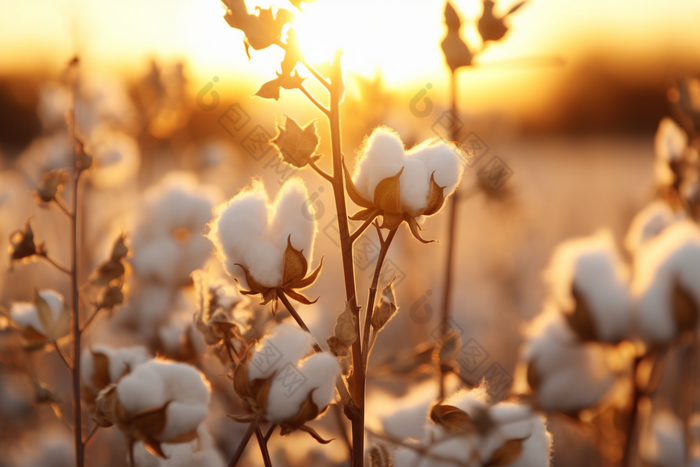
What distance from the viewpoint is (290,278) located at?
0.62m

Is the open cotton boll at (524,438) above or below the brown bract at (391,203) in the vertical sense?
below

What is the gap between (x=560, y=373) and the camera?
121cm

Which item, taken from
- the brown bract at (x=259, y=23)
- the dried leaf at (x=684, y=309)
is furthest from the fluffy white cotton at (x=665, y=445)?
the brown bract at (x=259, y=23)

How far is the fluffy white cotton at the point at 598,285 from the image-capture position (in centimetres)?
113

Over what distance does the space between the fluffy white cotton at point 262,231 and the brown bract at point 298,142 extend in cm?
6

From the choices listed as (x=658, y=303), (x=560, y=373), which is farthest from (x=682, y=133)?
(x=560, y=373)

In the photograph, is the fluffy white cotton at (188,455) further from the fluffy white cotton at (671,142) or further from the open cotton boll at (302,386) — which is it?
the fluffy white cotton at (671,142)

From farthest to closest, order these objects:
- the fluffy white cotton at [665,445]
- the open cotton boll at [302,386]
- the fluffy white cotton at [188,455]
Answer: the fluffy white cotton at [665,445]
the fluffy white cotton at [188,455]
the open cotton boll at [302,386]

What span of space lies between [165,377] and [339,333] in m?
0.22

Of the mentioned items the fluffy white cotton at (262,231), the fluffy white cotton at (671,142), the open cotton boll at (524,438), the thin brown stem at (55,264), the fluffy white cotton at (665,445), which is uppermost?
the fluffy white cotton at (262,231)

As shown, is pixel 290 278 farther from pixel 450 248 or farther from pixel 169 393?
pixel 450 248

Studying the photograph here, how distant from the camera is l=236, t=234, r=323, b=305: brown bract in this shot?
61 cm

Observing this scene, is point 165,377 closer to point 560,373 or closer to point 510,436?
point 510,436

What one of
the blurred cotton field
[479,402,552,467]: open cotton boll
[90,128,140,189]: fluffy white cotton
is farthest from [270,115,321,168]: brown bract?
[90,128,140,189]: fluffy white cotton
